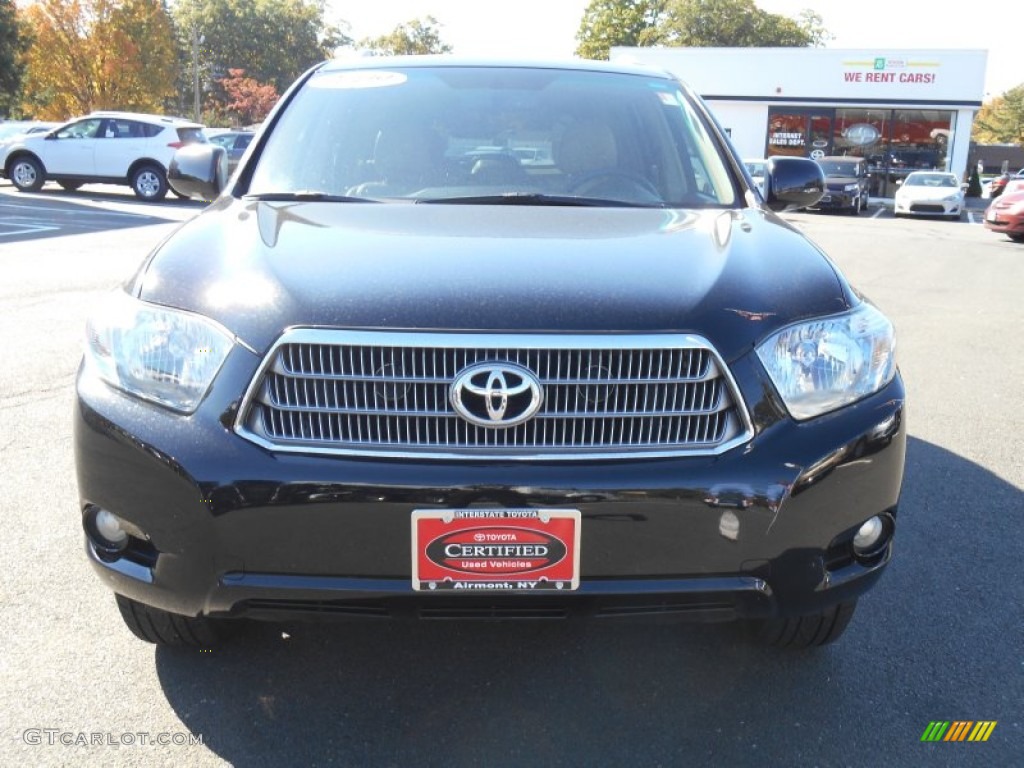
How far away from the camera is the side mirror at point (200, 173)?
146 inches

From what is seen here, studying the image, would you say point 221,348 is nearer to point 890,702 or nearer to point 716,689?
point 716,689

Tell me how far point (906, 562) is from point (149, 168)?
19.4 metres

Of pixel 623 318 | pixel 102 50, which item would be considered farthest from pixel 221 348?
pixel 102 50

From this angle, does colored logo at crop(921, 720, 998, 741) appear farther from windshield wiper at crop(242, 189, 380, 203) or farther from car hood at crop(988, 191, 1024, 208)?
car hood at crop(988, 191, 1024, 208)

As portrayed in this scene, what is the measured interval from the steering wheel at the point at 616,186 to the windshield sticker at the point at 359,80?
84cm

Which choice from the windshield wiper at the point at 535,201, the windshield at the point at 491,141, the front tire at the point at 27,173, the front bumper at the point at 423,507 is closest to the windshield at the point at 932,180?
the front tire at the point at 27,173

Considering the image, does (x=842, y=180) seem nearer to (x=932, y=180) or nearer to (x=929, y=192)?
(x=929, y=192)

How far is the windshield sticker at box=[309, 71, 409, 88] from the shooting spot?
359 centimetres

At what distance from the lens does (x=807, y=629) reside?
103 inches

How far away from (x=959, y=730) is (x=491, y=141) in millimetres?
2230

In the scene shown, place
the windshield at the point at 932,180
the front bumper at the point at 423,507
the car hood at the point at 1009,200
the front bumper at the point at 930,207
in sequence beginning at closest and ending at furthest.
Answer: the front bumper at the point at 423,507 → the car hood at the point at 1009,200 → the front bumper at the point at 930,207 → the windshield at the point at 932,180

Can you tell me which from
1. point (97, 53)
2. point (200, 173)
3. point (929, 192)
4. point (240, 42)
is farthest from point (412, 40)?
point (200, 173)

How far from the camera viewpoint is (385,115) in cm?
342

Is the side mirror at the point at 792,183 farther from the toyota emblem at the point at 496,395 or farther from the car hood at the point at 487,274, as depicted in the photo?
the toyota emblem at the point at 496,395
